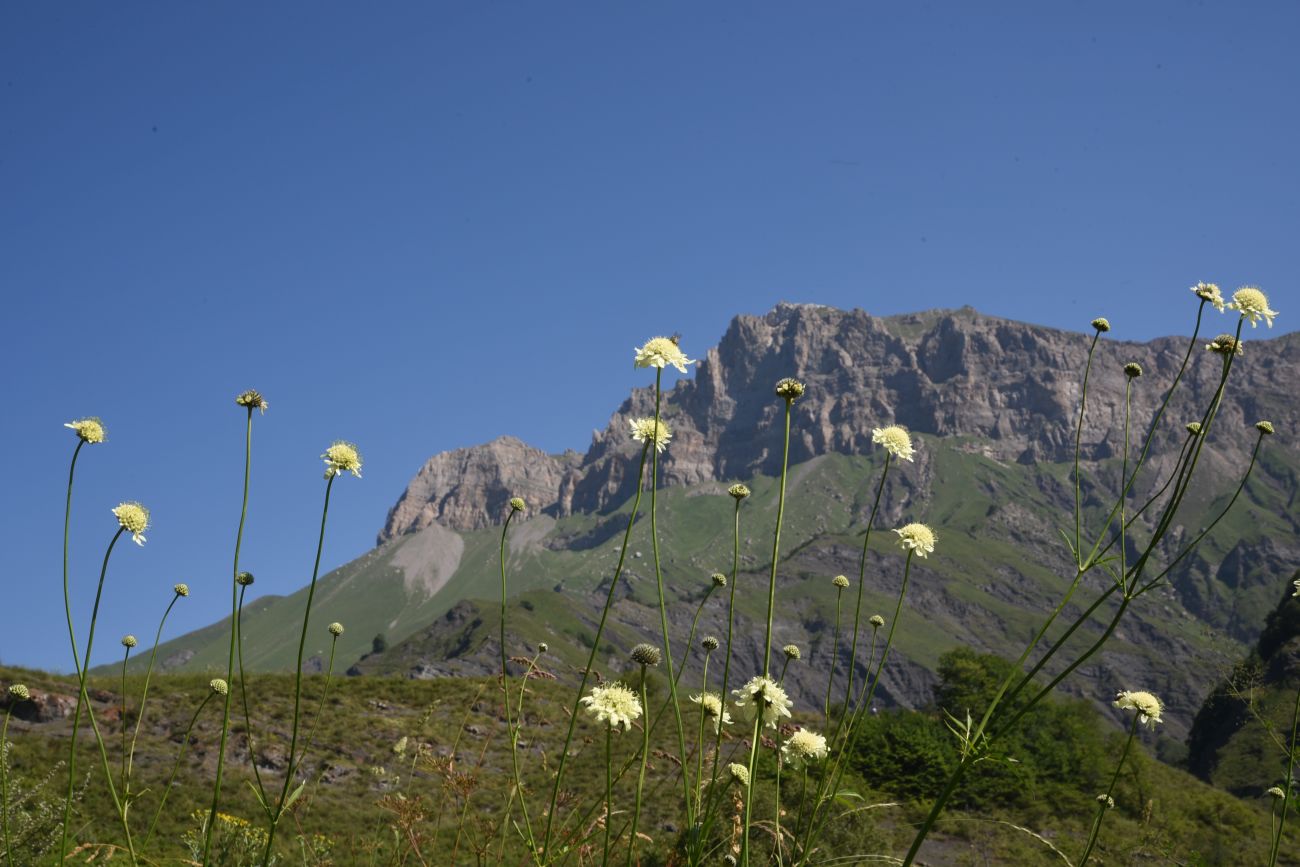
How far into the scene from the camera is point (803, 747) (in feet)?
16.8

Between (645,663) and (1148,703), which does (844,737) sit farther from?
(1148,703)

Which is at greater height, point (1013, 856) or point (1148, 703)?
point (1148, 703)

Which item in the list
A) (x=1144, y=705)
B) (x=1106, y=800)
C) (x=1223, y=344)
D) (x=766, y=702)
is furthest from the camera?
(x=1144, y=705)

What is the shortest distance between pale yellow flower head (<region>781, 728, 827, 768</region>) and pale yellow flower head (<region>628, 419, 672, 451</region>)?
1.75 metres

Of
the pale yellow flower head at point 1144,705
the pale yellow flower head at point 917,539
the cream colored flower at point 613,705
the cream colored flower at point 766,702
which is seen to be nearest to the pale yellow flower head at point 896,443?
the pale yellow flower head at point 917,539

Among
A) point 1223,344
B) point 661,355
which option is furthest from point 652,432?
point 1223,344

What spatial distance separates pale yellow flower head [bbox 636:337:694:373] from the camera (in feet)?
15.3

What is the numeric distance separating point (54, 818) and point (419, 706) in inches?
1325

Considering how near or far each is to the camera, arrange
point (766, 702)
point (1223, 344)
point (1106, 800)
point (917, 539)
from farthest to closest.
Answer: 1. point (917, 539)
2. point (1106, 800)
3. point (1223, 344)
4. point (766, 702)

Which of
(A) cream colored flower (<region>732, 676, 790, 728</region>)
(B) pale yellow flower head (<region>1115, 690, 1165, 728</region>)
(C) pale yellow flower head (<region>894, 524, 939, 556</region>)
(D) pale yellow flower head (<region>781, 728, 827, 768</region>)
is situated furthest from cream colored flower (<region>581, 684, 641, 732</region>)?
(B) pale yellow flower head (<region>1115, 690, 1165, 728</region>)

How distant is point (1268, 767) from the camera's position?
265ft

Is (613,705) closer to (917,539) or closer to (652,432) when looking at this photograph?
(652,432)

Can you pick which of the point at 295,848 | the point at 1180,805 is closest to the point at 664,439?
the point at 295,848

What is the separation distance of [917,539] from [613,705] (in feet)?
6.78
